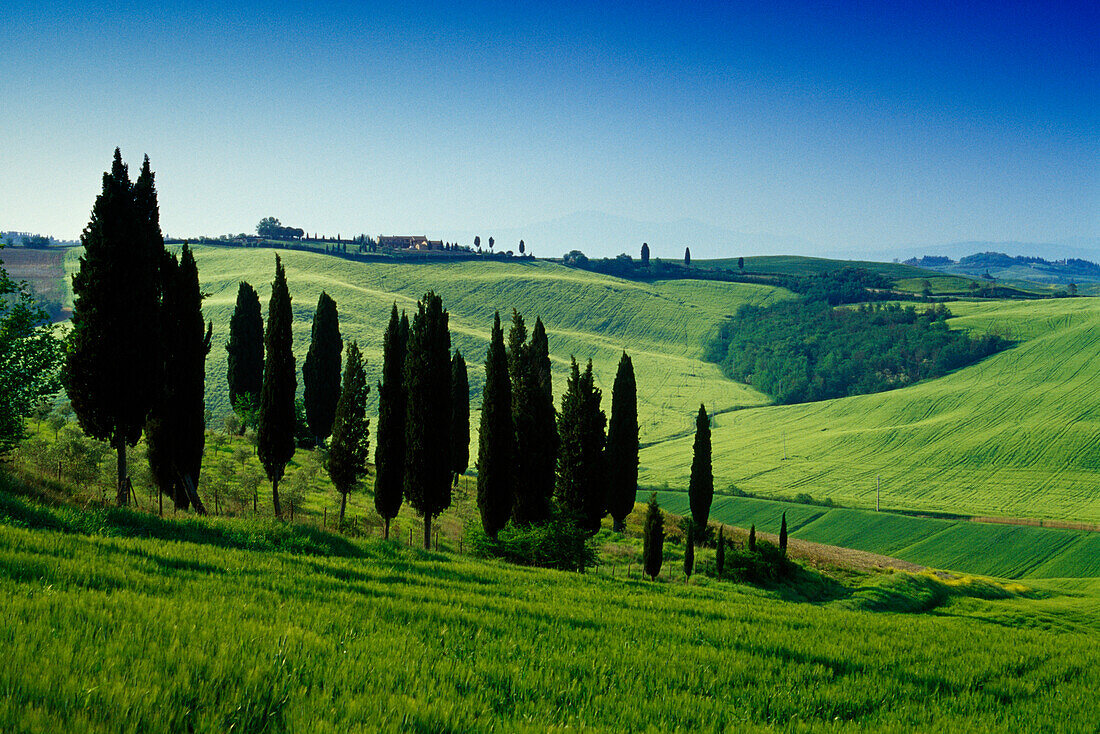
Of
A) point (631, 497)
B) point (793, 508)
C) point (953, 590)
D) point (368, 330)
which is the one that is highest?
point (368, 330)

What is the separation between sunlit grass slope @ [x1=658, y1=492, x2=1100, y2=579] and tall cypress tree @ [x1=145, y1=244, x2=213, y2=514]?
79.6m

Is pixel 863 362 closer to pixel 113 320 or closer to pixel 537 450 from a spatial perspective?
pixel 537 450

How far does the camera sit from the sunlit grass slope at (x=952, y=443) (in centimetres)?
10938

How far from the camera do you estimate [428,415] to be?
1610 inches

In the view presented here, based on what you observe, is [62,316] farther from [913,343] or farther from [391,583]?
[913,343]

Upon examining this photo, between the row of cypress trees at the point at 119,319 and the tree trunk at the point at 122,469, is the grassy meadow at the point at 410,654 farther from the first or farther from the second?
the row of cypress trees at the point at 119,319

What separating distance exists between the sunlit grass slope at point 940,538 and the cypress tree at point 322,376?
57.8 m

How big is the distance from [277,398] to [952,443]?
12926 cm

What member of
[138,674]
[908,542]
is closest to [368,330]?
[908,542]

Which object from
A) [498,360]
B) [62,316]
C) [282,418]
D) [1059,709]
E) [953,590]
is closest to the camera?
[1059,709]

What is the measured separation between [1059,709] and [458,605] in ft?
35.7

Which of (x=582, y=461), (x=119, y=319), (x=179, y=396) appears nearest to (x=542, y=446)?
(x=582, y=461)

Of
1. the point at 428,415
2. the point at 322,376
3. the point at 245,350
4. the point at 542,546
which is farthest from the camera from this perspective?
the point at 245,350

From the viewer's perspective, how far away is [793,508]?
10588 cm
